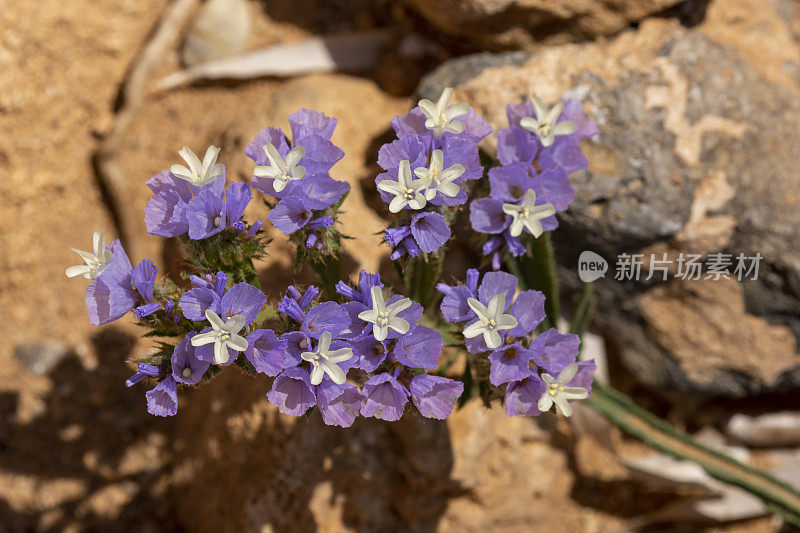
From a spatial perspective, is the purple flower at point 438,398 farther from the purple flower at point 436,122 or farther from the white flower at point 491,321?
the purple flower at point 436,122

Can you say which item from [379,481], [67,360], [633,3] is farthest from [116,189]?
[633,3]

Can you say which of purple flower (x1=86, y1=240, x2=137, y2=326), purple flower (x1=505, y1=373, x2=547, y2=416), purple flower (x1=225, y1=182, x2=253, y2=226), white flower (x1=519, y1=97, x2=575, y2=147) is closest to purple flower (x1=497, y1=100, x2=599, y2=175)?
white flower (x1=519, y1=97, x2=575, y2=147)

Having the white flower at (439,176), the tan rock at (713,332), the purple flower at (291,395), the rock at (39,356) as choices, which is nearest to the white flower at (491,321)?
the white flower at (439,176)

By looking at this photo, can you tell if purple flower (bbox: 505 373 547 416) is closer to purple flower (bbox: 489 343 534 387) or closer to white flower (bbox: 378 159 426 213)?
purple flower (bbox: 489 343 534 387)

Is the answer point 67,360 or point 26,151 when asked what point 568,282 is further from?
point 26,151

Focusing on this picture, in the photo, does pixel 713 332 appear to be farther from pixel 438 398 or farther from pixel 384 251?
pixel 438 398

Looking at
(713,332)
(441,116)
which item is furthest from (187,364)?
(713,332)
